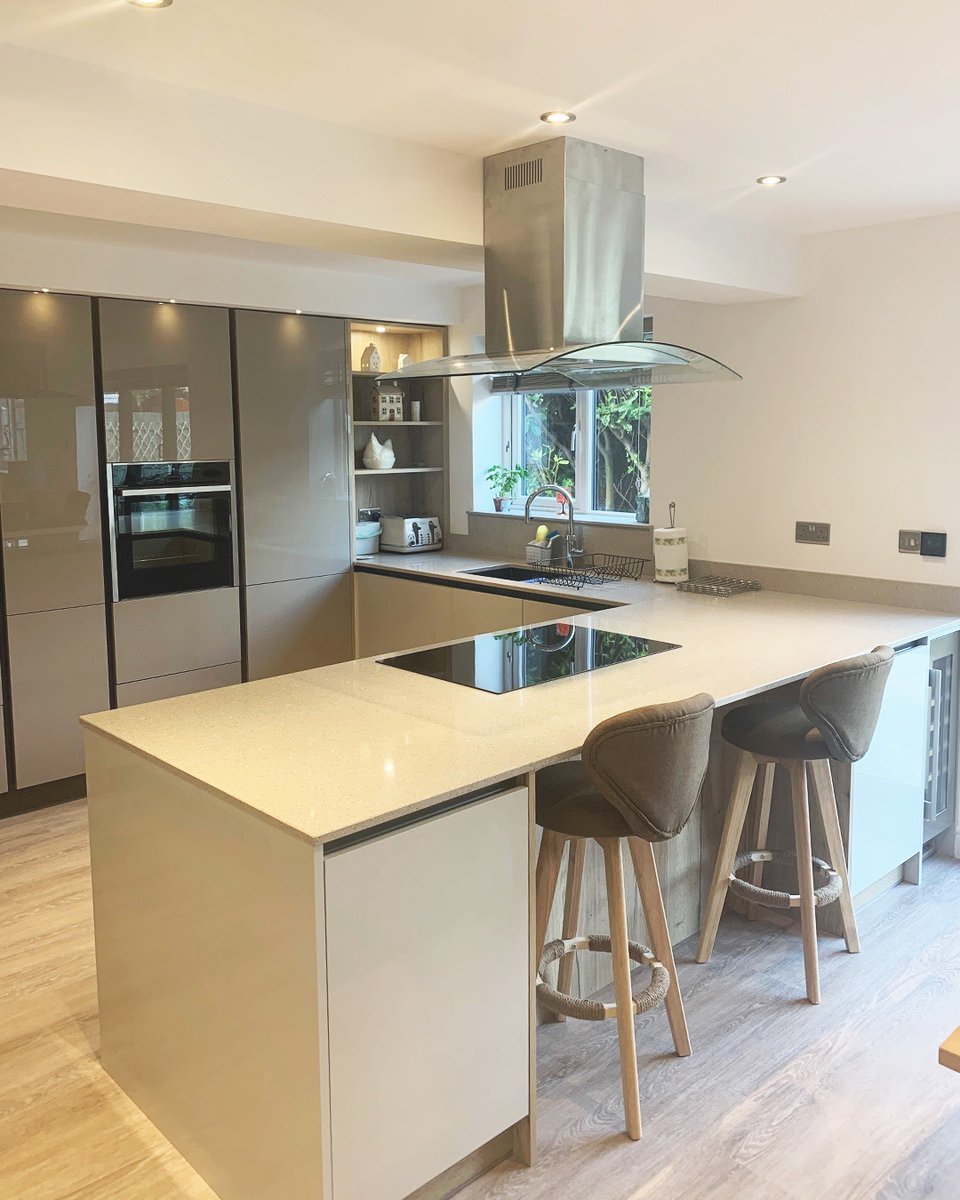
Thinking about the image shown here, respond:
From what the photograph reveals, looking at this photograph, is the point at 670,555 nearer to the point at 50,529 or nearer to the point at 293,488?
the point at 293,488

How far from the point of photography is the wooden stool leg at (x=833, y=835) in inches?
113

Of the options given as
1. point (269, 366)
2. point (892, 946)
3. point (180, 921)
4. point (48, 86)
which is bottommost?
point (892, 946)

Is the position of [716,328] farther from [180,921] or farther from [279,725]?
[180,921]

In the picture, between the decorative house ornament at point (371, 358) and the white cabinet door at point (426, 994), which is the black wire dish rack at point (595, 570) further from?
the white cabinet door at point (426, 994)

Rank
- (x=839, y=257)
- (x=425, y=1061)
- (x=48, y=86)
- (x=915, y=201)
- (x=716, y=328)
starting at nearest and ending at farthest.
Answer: (x=425, y=1061), (x=48, y=86), (x=915, y=201), (x=839, y=257), (x=716, y=328)

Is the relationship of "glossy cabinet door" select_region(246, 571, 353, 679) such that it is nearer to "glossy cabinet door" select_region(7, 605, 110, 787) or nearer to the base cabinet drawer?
the base cabinet drawer

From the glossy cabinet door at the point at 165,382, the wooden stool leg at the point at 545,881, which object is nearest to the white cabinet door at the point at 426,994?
the wooden stool leg at the point at 545,881

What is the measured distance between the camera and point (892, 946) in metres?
3.06

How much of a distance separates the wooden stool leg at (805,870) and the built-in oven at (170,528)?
274cm

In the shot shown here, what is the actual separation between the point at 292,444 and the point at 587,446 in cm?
144

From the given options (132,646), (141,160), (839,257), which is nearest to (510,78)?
(141,160)

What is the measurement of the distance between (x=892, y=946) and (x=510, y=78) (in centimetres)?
263

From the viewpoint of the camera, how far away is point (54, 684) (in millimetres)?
4102

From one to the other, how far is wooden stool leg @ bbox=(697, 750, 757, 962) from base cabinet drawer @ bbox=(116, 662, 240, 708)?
2.31 m
